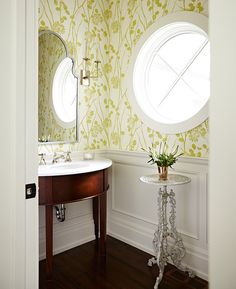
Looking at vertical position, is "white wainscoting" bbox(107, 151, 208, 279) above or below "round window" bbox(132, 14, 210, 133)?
below

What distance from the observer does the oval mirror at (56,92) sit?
2.47 metres

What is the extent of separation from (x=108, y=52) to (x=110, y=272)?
7.43 ft

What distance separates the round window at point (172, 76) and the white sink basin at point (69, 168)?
0.69 meters

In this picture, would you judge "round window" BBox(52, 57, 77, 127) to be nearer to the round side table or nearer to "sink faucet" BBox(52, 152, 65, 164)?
"sink faucet" BBox(52, 152, 65, 164)

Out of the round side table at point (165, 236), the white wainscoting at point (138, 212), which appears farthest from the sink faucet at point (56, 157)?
the round side table at point (165, 236)

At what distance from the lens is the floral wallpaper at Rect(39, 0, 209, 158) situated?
8.24 ft

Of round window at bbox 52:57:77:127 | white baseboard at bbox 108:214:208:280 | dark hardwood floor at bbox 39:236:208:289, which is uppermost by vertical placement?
round window at bbox 52:57:77:127
